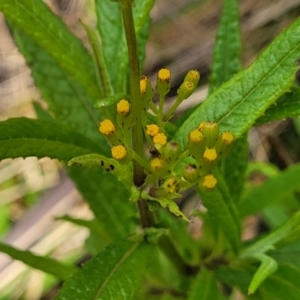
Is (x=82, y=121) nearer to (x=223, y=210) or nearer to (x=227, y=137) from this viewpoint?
(x=223, y=210)

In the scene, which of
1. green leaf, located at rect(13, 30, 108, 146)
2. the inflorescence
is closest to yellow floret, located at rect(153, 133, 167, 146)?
the inflorescence

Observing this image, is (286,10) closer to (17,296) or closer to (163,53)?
(163,53)

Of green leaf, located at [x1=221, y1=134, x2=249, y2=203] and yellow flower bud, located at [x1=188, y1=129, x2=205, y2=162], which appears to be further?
green leaf, located at [x1=221, y1=134, x2=249, y2=203]

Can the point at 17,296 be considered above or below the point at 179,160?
below

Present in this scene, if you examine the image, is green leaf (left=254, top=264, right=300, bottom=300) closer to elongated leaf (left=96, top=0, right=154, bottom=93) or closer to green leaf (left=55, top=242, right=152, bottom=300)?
green leaf (left=55, top=242, right=152, bottom=300)

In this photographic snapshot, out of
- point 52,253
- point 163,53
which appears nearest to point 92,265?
point 52,253

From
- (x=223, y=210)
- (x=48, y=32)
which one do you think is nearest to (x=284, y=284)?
(x=223, y=210)
